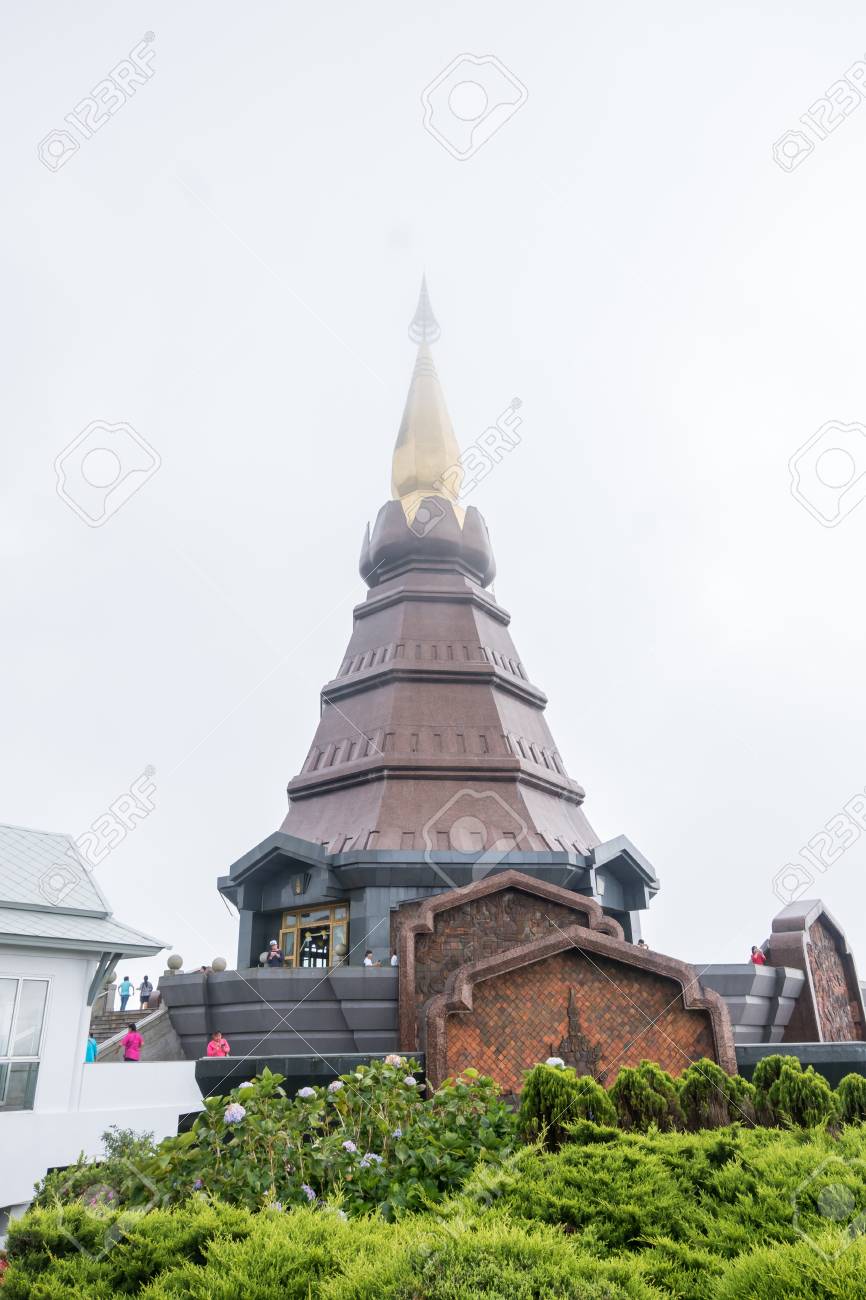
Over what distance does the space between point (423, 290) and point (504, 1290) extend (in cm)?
3242

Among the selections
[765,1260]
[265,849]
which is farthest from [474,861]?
[765,1260]

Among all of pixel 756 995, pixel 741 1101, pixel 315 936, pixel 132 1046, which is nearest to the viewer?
pixel 741 1101

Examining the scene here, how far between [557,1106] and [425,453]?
72.9ft

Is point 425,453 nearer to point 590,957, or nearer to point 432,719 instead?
point 432,719

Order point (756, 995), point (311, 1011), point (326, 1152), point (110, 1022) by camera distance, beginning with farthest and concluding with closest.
Result: point (110, 1022) → point (756, 995) → point (311, 1011) → point (326, 1152)

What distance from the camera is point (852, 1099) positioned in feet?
25.1

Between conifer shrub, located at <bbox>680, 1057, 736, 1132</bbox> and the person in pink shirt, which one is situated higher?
the person in pink shirt

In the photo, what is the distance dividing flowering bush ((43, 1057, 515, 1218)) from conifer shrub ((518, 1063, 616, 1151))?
10.4 inches

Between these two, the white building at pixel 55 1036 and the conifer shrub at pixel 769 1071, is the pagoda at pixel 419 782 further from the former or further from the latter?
the conifer shrub at pixel 769 1071

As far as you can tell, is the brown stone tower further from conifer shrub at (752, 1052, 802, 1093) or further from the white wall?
conifer shrub at (752, 1052, 802, 1093)

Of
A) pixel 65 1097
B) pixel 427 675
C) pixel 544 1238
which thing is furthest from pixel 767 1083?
pixel 427 675

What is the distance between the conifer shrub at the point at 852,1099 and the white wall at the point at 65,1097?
7.72 meters

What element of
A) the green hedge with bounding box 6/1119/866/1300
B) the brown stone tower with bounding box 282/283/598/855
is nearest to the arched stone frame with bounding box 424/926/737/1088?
the brown stone tower with bounding box 282/283/598/855

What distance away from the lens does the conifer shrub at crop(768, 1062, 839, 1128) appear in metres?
7.41
